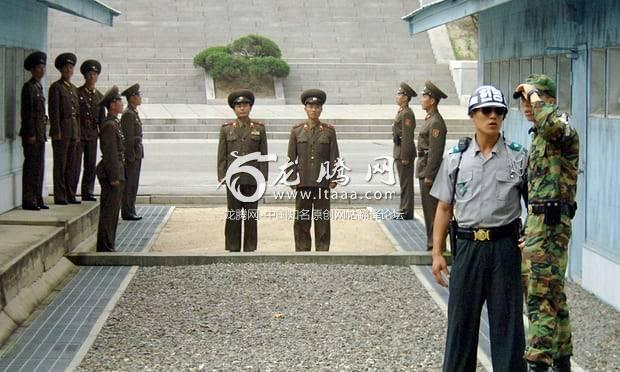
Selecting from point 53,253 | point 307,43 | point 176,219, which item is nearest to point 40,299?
Result: point 53,253

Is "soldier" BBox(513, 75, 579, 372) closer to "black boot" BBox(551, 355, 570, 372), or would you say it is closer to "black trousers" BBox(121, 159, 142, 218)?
"black boot" BBox(551, 355, 570, 372)

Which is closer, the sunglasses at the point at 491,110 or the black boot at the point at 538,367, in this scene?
the sunglasses at the point at 491,110

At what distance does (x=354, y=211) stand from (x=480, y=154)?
10.1m

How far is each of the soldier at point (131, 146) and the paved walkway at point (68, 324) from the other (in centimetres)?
343

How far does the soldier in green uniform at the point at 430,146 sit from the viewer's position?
1281 cm

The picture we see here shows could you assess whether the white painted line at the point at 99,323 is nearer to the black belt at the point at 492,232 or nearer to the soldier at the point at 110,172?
the soldier at the point at 110,172

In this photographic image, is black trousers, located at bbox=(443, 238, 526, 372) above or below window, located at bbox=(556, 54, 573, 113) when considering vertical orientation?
below

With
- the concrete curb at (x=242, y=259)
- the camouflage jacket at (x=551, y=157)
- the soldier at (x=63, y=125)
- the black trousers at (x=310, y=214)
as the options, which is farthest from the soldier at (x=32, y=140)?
the camouflage jacket at (x=551, y=157)

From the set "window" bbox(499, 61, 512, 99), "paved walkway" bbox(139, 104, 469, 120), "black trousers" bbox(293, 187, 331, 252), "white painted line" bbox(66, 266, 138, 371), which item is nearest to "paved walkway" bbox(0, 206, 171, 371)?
"white painted line" bbox(66, 266, 138, 371)

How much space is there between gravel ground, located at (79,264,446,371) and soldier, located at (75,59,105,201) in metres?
3.91

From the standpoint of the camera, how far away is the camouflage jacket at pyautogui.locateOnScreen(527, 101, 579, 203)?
734cm

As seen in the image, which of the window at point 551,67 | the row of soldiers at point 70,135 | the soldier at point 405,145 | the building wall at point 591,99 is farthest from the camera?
the soldier at point 405,145

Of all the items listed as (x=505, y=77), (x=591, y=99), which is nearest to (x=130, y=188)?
(x=505, y=77)

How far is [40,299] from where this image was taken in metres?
10.2
